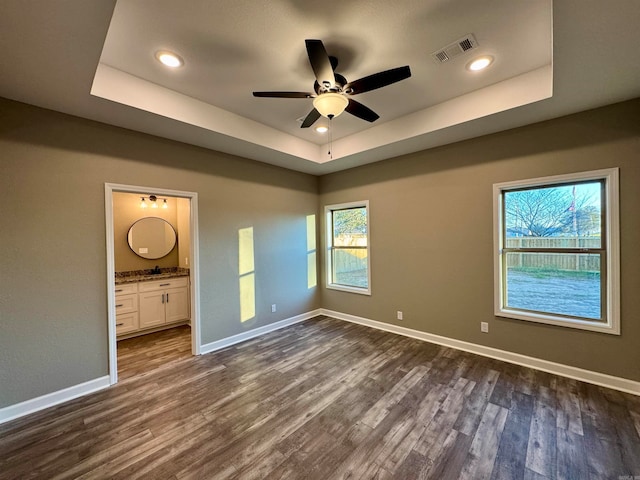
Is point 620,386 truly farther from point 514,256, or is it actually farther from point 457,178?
point 457,178

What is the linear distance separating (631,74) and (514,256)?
1914mm

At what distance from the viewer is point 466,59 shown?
2.34 m

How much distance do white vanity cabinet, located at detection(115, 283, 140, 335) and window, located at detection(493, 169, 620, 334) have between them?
5.29m

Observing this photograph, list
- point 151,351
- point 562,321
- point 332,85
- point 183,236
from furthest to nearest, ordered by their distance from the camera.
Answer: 1. point 183,236
2. point 151,351
3. point 562,321
4. point 332,85

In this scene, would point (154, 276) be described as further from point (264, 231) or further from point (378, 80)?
point (378, 80)

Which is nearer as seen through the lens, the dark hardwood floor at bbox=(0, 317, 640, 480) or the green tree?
the dark hardwood floor at bbox=(0, 317, 640, 480)

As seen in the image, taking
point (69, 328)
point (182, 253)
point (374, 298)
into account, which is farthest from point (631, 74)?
point (182, 253)

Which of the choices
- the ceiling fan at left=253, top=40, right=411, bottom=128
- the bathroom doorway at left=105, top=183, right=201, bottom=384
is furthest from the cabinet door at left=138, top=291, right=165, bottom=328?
the ceiling fan at left=253, top=40, right=411, bottom=128

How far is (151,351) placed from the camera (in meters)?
3.65

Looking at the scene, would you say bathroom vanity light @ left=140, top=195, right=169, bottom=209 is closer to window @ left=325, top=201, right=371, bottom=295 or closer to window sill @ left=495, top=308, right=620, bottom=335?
window @ left=325, top=201, right=371, bottom=295

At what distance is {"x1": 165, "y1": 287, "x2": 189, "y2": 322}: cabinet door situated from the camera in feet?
15.0

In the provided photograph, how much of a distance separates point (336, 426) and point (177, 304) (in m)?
3.76

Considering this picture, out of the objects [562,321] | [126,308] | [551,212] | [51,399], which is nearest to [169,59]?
[51,399]

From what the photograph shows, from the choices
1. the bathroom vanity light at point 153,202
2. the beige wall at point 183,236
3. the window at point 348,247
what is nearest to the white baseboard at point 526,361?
the window at point 348,247
